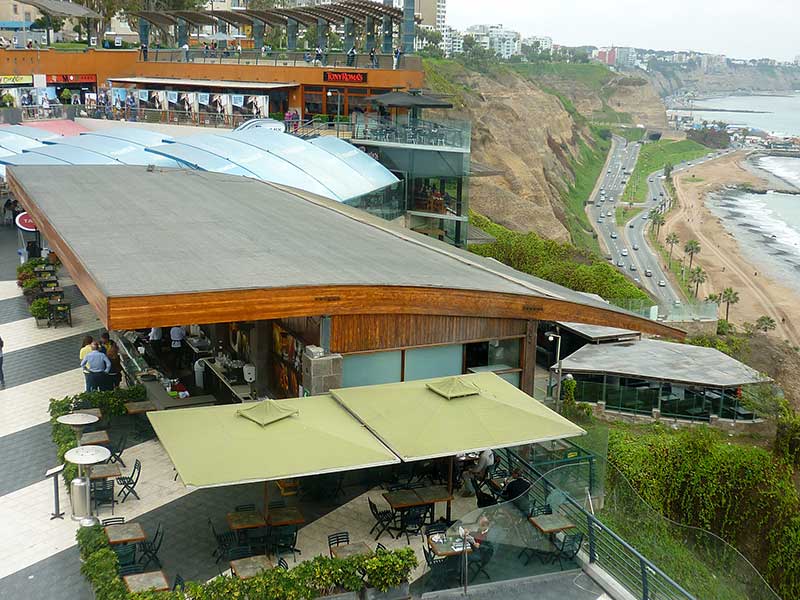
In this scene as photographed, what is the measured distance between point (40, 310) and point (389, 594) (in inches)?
592

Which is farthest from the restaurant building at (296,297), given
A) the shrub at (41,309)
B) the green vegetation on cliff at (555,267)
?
the green vegetation on cliff at (555,267)

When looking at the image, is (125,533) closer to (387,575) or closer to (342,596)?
(342,596)

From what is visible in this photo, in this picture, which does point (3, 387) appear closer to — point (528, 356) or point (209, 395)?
point (209, 395)

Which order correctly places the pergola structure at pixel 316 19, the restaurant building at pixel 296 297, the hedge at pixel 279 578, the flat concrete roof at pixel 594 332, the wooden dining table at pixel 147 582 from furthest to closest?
the pergola structure at pixel 316 19, the flat concrete roof at pixel 594 332, the restaurant building at pixel 296 297, the wooden dining table at pixel 147 582, the hedge at pixel 279 578

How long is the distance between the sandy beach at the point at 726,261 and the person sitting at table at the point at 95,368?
209 feet

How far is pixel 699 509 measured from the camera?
79.4 feet

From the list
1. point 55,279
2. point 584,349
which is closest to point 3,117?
point 55,279

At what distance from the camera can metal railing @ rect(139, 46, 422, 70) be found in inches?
2039

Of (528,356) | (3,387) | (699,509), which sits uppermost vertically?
(528,356)

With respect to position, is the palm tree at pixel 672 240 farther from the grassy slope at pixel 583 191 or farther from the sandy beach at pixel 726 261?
the grassy slope at pixel 583 191

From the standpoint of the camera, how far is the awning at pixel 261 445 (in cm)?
1140

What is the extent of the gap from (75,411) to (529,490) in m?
8.10

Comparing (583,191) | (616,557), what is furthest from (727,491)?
(583,191)

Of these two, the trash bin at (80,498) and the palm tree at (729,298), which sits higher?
the trash bin at (80,498)
